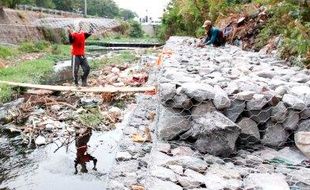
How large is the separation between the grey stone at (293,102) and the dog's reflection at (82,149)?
2905mm

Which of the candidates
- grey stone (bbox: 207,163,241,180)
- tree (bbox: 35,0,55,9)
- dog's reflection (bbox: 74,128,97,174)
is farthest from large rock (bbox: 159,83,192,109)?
tree (bbox: 35,0,55,9)

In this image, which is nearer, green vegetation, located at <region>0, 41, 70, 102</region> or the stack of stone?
the stack of stone

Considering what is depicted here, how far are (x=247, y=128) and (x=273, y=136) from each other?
316 mm

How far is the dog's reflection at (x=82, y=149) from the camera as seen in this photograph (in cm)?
643

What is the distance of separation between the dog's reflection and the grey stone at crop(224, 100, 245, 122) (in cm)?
240

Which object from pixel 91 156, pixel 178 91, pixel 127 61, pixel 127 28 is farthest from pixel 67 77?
pixel 127 28

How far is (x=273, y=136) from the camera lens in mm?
4785

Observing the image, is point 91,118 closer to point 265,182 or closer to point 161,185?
point 161,185

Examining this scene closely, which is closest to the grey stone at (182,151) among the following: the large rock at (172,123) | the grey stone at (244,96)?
the large rock at (172,123)

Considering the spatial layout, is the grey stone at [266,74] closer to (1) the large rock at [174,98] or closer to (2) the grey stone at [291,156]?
(2) the grey stone at [291,156]

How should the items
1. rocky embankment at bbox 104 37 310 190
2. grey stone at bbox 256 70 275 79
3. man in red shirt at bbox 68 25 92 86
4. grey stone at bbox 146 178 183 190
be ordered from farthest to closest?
man in red shirt at bbox 68 25 92 86
grey stone at bbox 256 70 275 79
rocky embankment at bbox 104 37 310 190
grey stone at bbox 146 178 183 190

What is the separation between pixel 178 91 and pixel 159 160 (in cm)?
90

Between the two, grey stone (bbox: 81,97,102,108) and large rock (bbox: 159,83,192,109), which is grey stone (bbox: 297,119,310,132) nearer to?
large rock (bbox: 159,83,192,109)

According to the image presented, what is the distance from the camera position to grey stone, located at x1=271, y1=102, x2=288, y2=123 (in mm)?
4680
